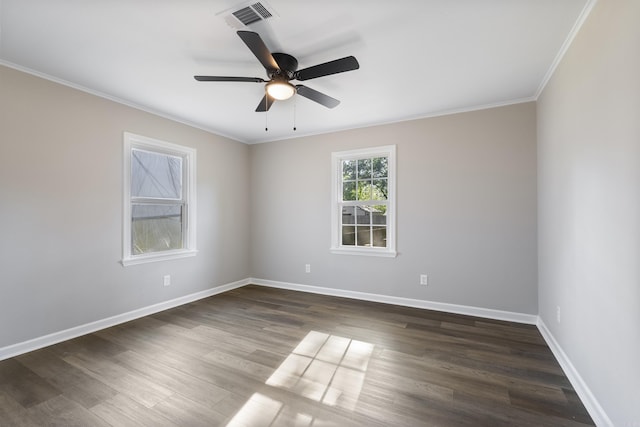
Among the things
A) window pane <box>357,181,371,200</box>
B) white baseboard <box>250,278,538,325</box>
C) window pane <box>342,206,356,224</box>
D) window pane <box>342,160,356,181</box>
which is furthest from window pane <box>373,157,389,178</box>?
white baseboard <box>250,278,538,325</box>

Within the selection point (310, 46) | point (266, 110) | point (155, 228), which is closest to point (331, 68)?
point (310, 46)

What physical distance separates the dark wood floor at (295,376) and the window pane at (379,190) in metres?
1.70

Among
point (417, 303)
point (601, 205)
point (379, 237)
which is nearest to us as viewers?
point (601, 205)

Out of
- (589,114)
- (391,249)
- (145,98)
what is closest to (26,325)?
(145,98)

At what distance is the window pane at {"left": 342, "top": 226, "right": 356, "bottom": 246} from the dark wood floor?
132 centimetres

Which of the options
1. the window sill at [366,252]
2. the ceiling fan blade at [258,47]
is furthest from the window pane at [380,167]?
the ceiling fan blade at [258,47]

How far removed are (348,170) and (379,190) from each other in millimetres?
594

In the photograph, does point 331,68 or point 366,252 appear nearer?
point 331,68

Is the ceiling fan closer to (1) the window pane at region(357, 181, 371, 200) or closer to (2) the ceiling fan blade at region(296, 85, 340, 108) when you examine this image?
(2) the ceiling fan blade at region(296, 85, 340, 108)

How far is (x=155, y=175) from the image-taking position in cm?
366

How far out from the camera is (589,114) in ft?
5.89

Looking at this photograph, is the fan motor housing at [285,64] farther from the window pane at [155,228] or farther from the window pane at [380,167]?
the window pane at [155,228]

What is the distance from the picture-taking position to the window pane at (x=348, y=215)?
4.27 metres

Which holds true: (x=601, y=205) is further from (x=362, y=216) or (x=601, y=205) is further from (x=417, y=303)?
(x=362, y=216)
